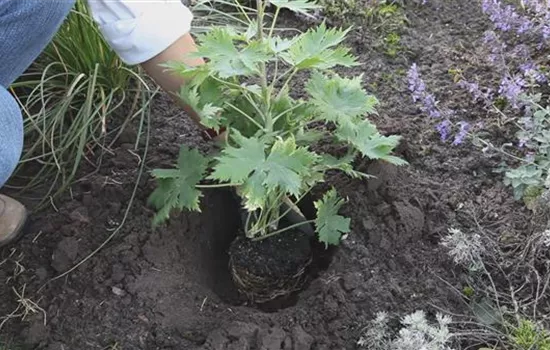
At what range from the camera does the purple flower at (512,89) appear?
2047mm

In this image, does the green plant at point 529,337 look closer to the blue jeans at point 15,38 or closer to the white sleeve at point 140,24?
the white sleeve at point 140,24

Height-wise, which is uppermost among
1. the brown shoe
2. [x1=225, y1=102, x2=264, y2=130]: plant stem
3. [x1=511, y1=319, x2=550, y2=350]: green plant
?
[x1=225, y1=102, x2=264, y2=130]: plant stem

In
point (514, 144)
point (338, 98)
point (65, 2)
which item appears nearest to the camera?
point (65, 2)

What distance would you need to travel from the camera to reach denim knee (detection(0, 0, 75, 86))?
4.86ft

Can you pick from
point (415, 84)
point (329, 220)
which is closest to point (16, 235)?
point (329, 220)

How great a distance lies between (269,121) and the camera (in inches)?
66.6

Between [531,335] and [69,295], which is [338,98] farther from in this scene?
[69,295]

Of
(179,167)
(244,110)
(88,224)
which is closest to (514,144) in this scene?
(244,110)

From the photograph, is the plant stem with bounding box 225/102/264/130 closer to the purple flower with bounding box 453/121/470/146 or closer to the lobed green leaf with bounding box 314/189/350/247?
the lobed green leaf with bounding box 314/189/350/247

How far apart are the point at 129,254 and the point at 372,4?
3.91 feet

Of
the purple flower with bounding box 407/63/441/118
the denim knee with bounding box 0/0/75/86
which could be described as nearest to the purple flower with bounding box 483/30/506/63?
the purple flower with bounding box 407/63/441/118

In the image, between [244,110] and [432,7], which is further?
[432,7]

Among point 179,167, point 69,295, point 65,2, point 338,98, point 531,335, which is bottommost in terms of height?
point 69,295

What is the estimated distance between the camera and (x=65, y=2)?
1.56m
